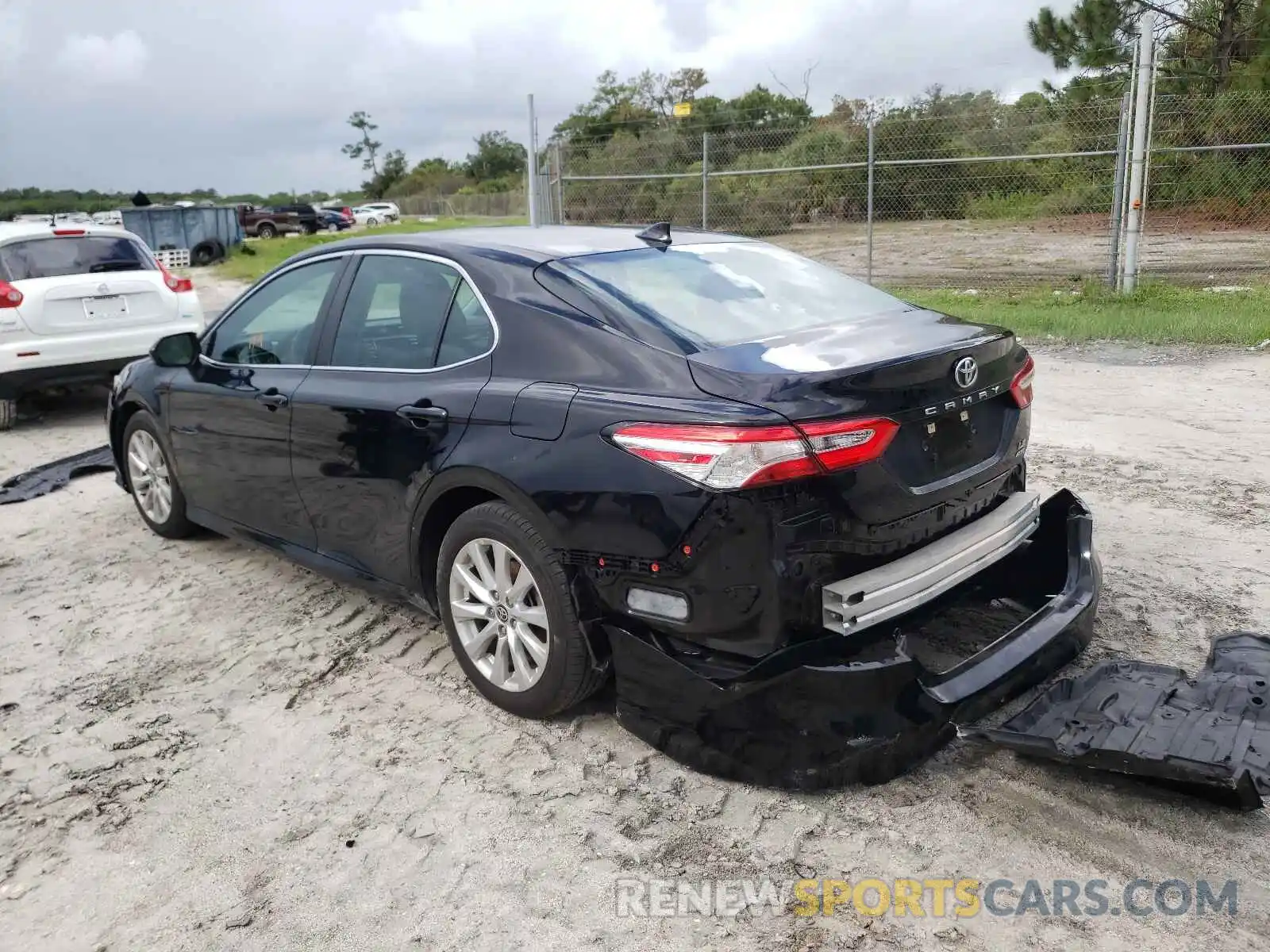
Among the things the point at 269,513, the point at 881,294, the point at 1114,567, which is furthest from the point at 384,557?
the point at 1114,567

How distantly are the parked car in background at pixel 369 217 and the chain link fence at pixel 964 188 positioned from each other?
41512 mm

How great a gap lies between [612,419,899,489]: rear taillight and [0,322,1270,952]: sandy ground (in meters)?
0.97

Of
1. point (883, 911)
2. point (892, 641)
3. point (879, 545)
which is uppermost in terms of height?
point (879, 545)

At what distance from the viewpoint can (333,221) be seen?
161 feet

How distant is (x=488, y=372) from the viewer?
3348 millimetres

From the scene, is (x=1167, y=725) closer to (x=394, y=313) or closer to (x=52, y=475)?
(x=394, y=313)

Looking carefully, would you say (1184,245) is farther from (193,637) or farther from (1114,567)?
(193,637)

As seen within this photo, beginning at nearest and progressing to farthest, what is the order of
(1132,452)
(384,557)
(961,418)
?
1. (961,418)
2. (384,557)
3. (1132,452)

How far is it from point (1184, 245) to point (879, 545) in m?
15.8

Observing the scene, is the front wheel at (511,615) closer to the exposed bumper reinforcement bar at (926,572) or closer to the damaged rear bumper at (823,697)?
the damaged rear bumper at (823,697)

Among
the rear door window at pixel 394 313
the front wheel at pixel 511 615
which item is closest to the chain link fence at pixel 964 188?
the rear door window at pixel 394 313

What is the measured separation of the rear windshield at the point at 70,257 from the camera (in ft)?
26.4

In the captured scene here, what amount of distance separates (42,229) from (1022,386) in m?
7.97

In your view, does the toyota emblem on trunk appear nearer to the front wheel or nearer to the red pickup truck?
the front wheel
